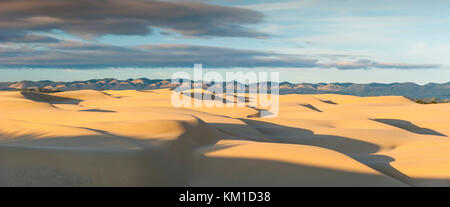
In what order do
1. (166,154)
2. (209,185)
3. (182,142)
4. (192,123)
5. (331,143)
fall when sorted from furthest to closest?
(331,143)
(192,123)
(182,142)
(166,154)
(209,185)

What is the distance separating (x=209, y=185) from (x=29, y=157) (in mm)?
3093

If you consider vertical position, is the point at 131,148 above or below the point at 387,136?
above

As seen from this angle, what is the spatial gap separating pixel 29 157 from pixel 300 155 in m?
5.16

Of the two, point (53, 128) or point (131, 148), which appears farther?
point (53, 128)

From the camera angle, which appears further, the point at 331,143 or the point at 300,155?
the point at 331,143

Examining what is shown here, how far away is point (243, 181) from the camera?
775 cm

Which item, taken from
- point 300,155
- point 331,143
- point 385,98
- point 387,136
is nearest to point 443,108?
point 387,136

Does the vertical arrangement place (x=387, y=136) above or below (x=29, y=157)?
below

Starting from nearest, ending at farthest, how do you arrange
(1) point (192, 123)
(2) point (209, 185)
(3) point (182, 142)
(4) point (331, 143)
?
(2) point (209, 185), (3) point (182, 142), (1) point (192, 123), (4) point (331, 143)

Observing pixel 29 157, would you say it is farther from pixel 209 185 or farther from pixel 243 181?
pixel 243 181

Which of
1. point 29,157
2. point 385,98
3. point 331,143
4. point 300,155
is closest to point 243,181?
point 300,155
